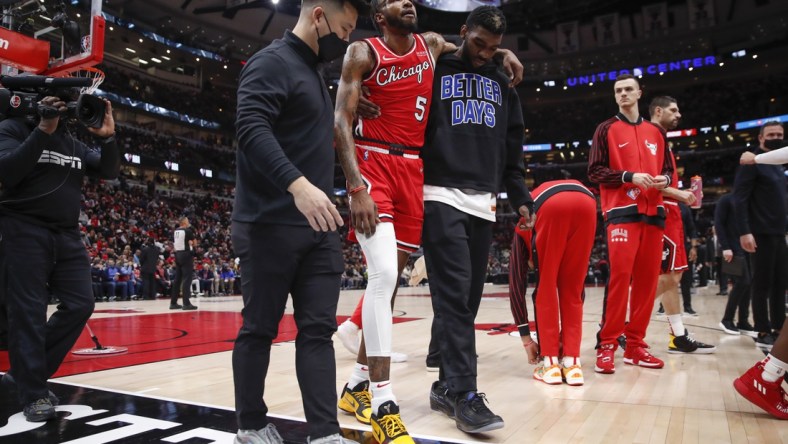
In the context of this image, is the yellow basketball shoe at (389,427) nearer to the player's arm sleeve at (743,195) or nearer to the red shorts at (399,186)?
the red shorts at (399,186)

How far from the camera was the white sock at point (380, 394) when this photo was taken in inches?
81.6

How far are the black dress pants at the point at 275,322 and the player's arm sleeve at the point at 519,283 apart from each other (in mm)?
1928

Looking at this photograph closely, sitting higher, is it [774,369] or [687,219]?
[687,219]

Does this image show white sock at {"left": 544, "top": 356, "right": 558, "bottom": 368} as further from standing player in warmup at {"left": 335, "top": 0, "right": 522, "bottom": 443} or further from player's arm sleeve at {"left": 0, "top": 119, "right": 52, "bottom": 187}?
player's arm sleeve at {"left": 0, "top": 119, "right": 52, "bottom": 187}

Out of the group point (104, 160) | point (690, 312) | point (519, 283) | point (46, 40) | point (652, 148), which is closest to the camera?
point (104, 160)

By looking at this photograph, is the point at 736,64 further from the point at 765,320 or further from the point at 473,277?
the point at 473,277

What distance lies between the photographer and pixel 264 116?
1.70m

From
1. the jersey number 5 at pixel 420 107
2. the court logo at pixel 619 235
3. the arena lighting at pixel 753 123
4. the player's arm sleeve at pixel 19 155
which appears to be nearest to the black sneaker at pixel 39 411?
the player's arm sleeve at pixel 19 155

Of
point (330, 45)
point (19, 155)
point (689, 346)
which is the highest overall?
point (330, 45)

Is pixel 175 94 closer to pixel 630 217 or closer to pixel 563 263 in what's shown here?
pixel 630 217

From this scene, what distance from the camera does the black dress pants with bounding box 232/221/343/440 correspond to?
1761 millimetres

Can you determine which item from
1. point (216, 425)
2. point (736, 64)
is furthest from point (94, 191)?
point (736, 64)

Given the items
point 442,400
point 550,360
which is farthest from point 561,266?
point 442,400

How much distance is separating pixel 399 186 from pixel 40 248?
68.3 inches
